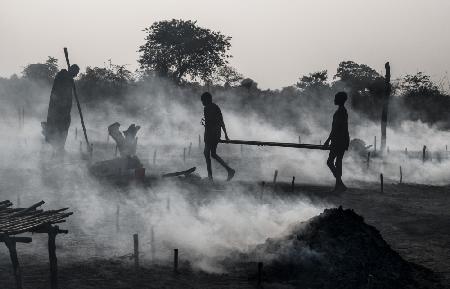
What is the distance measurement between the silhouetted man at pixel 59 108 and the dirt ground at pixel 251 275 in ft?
18.0

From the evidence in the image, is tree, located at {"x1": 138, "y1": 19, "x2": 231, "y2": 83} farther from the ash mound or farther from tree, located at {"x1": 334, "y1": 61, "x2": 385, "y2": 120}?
the ash mound

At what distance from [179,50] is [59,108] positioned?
36631 millimetres

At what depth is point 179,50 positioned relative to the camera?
49844mm

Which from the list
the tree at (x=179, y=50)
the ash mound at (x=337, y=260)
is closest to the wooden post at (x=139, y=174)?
the ash mound at (x=337, y=260)

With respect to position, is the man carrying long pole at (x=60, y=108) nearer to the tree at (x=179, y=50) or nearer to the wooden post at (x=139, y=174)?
the wooden post at (x=139, y=174)

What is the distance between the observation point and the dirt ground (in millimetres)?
6000

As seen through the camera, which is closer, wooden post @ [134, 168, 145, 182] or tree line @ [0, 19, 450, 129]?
wooden post @ [134, 168, 145, 182]

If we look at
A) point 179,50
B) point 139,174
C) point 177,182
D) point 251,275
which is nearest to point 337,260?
point 251,275

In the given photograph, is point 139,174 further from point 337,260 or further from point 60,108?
point 337,260

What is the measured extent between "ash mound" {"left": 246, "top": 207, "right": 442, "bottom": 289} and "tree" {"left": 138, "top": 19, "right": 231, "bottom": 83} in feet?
142

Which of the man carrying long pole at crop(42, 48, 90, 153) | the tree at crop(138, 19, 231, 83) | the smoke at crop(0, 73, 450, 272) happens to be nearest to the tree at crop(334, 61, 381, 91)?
the tree at crop(138, 19, 231, 83)

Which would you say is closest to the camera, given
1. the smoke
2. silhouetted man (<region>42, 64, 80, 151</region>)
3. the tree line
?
the smoke

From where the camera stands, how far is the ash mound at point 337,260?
611 cm

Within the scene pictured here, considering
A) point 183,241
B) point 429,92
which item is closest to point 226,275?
point 183,241
